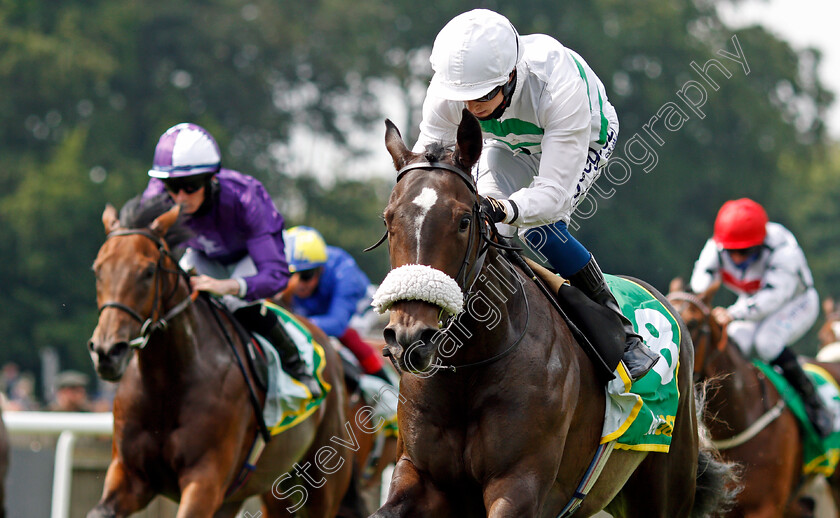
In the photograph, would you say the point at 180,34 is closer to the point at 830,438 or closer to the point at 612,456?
the point at 830,438

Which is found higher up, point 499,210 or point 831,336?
point 499,210

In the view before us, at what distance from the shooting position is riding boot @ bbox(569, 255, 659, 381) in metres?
4.84

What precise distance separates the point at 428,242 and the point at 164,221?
2.63 meters

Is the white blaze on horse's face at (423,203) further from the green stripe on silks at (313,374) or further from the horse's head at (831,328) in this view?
the horse's head at (831,328)

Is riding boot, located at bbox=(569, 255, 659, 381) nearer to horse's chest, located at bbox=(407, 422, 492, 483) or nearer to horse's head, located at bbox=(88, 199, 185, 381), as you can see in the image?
horse's chest, located at bbox=(407, 422, 492, 483)

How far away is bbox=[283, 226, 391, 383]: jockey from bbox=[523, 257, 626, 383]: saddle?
168 inches

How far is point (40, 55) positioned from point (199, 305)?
73.8ft

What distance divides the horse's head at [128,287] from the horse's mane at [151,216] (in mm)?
44

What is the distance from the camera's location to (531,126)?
4.73 meters

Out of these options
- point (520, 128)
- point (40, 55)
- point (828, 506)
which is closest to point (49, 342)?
point (40, 55)

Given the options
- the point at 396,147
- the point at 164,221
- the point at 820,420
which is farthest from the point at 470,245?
the point at 820,420

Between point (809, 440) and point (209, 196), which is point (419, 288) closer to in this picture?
point (209, 196)

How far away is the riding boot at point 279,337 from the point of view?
6.90m

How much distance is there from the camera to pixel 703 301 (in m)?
8.18
